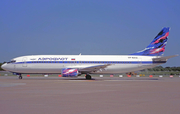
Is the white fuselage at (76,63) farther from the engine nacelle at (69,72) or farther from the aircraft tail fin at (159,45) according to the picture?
the engine nacelle at (69,72)

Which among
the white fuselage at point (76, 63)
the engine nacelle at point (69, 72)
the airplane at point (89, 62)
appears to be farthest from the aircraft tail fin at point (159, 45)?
the engine nacelle at point (69, 72)

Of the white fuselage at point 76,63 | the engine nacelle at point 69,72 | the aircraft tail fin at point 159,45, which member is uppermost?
the aircraft tail fin at point 159,45

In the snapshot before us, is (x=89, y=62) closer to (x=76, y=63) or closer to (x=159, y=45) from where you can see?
(x=76, y=63)

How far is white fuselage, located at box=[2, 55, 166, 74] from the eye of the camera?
39.3 m

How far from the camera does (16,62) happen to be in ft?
131

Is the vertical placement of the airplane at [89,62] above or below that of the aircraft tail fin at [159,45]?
below

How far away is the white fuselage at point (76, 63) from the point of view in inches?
1549

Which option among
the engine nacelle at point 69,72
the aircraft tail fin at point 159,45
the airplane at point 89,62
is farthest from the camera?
the aircraft tail fin at point 159,45

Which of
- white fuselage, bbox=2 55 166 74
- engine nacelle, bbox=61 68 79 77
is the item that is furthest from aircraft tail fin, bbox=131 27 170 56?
engine nacelle, bbox=61 68 79 77

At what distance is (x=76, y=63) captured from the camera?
3962cm

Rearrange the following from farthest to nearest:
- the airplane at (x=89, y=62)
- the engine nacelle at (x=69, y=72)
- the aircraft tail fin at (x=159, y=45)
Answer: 1. the aircraft tail fin at (x=159, y=45)
2. the airplane at (x=89, y=62)
3. the engine nacelle at (x=69, y=72)

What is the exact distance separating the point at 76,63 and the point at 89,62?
7.27ft

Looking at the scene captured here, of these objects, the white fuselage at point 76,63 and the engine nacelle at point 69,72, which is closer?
the engine nacelle at point 69,72

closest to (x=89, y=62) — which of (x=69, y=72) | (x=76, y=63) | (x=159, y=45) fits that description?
(x=76, y=63)
